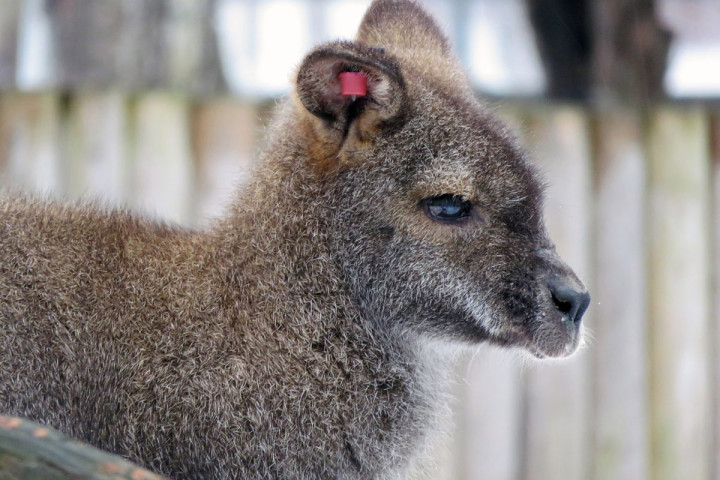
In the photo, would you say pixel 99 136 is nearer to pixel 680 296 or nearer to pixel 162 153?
pixel 162 153

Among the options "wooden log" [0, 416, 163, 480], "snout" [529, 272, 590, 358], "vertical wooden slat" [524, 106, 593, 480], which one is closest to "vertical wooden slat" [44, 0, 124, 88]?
"vertical wooden slat" [524, 106, 593, 480]

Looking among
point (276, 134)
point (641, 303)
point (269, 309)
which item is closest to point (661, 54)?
point (641, 303)

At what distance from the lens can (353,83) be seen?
12.9 feet

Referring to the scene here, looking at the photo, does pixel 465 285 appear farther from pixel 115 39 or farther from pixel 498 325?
pixel 115 39

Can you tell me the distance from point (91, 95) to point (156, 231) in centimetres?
309

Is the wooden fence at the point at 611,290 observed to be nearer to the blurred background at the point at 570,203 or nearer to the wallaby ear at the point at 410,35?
the blurred background at the point at 570,203

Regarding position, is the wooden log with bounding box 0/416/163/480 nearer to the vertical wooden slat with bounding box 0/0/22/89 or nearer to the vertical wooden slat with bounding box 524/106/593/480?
the vertical wooden slat with bounding box 524/106/593/480

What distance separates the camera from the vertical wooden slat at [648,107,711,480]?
290 inches

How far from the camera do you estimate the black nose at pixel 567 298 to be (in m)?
3.99

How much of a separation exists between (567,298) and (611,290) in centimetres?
351

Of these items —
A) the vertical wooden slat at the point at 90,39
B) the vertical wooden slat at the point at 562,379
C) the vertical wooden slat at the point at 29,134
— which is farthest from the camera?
the vertical wooden slat at the point at 90,39

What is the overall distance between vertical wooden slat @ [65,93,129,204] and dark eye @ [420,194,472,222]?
3.44 metres

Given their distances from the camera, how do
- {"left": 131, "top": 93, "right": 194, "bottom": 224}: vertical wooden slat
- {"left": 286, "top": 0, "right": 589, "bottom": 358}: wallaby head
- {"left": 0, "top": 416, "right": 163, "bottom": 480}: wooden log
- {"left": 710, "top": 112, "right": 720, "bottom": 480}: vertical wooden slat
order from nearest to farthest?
{"left": 0, "top": 416, "right": 163, "bottom": 480}: wooden log
{"left": 286, "top": 0, "right": 589, "bottom": 358}: wallaby head
{"left": 131, "top": 93, "right": 194, "bottom": 224}: vertical wooden slat
{"left": 710, "top": 112, "right": 720, "bottom": 480}: vertical wooden slat

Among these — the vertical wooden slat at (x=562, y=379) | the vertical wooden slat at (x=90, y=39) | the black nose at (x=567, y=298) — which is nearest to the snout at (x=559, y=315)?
the black nose at (x=567, y=298)
